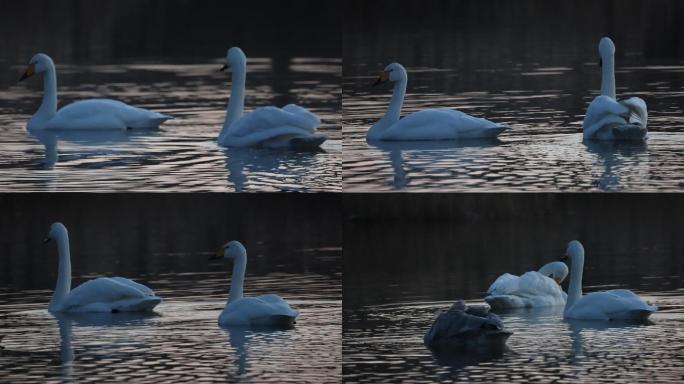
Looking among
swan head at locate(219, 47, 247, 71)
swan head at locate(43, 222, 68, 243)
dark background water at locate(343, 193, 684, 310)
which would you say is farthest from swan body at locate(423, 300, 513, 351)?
swan head at locate(43, 222, 68, 243)

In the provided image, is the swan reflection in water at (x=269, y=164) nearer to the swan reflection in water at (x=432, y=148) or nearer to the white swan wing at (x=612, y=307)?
the swan reflection in water at (x=432, y=148)

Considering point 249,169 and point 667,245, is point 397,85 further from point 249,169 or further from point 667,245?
point 667,245

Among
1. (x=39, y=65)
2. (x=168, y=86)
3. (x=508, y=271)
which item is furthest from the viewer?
(x=168, y=86)

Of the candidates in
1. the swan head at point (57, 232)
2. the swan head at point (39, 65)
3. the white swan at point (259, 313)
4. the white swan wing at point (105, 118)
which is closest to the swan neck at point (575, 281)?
the white swan at point (259, 313)

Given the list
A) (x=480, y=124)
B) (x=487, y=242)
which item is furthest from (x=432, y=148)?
(x=487, y=242)

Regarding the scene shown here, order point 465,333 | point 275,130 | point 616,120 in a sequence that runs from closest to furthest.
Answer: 1. point 465,333
2. point 616,120
3. point 275,130

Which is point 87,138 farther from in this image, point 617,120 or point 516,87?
point 516,87

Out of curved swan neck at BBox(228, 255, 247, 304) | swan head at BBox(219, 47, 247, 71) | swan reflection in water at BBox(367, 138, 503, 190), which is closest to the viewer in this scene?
swan reflection in water at BBox(367, 138, 503, 190)

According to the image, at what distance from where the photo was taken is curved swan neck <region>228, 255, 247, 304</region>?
1509 centimetres

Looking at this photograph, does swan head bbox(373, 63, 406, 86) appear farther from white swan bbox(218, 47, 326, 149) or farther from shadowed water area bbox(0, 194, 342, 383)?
shadowed water area bbox(0, 194, 342, 383)

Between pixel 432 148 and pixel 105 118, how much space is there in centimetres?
322

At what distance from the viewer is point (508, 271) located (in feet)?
59.6

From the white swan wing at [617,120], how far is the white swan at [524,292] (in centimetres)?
156

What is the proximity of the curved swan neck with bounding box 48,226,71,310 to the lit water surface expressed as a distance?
3.16 ft
